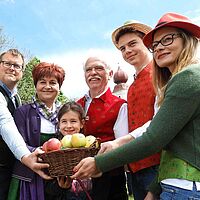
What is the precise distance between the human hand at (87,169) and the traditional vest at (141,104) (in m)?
0.83

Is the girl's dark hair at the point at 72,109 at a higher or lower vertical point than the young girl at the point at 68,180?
higher

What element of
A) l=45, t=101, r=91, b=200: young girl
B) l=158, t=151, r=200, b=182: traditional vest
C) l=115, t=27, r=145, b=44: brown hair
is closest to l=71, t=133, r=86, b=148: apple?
l=45, t=101, r=91, b=200: young girl

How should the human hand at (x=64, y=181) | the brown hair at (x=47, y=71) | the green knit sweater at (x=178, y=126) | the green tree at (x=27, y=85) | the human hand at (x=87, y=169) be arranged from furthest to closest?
the green tree at (x=27, y=85)
the brown hair at (x=47, y=71)
the human hand at (x=64, y=181)
the human hand at (x=87, y=169)
the green knit sweater at (x=178, y=126)

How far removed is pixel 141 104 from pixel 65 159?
962mm

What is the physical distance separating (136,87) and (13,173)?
4.22 feet

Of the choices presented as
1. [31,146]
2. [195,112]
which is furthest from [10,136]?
[195,112]

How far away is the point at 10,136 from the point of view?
2584 millimetres

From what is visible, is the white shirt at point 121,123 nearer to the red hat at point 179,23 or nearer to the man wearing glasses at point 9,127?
the man wearing glasses at point 9,127

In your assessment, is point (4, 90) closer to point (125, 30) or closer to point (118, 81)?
point (125, 30)

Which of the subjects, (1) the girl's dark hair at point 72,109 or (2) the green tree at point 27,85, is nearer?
(1) the girl's dark hair at point 72,109

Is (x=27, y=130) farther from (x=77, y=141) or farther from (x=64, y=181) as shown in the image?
(x=77, y=141)

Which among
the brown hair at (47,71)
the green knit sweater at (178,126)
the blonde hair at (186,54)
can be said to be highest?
the brown hair at (47,71)

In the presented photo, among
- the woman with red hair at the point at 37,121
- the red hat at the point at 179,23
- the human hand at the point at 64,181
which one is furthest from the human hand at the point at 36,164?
the red hat at the point at 179,23

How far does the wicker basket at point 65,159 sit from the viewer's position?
199 cm
